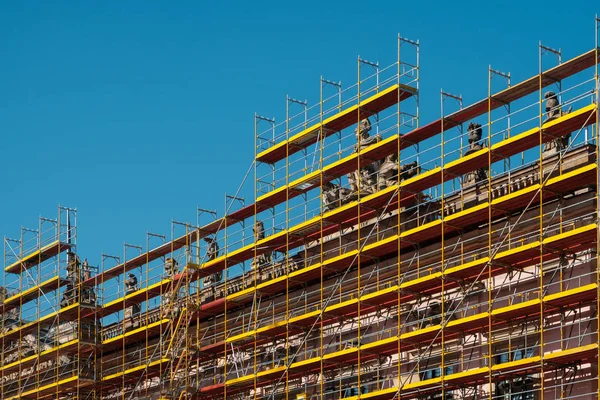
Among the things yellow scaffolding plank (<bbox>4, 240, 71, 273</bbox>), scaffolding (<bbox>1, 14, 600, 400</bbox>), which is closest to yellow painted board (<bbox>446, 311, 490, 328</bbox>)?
scaffolding (<bbox>1, 14, 600, 400</bbox>)

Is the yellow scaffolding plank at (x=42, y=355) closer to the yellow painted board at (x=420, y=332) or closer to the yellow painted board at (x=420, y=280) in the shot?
the yellow painted board at (x=420, y=280)

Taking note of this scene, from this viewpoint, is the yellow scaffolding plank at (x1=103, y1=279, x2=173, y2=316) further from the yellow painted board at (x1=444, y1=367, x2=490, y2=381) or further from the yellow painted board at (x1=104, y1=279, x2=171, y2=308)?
the yellow painted board at (x1=444, y1=367, x2=490, y2=381)

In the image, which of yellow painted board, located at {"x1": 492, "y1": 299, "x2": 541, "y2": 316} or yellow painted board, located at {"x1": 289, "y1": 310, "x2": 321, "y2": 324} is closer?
yellow painted board, located at {"x1": 492, "y1": 299, "x2": 541, "y2": 316}

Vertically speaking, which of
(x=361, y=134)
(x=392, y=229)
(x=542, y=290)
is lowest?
(x=542, y=290)

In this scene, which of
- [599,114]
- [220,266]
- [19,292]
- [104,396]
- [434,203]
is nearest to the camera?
[599,114]

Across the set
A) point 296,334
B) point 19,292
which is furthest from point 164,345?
point 19,292

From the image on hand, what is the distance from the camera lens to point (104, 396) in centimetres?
7394

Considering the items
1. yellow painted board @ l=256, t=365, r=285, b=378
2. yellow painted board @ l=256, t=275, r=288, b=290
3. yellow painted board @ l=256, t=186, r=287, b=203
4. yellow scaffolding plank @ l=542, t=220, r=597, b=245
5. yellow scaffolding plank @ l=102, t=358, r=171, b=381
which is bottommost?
yellow painted board @ l=256, t=365, r=285, b=378

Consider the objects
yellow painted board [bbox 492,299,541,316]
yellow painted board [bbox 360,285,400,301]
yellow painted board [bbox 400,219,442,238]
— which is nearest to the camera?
yellow painted board [bbox 492,299,541,316]

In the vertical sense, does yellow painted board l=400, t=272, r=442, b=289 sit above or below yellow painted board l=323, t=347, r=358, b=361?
above

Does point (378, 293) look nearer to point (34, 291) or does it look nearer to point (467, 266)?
point (467, 266)

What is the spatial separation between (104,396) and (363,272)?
64.3ft

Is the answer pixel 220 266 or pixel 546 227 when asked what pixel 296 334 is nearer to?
pixel 220 266

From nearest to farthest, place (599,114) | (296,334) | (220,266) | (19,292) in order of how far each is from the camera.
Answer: (599,114)
(296,334)
(220,266)
(19,292)
